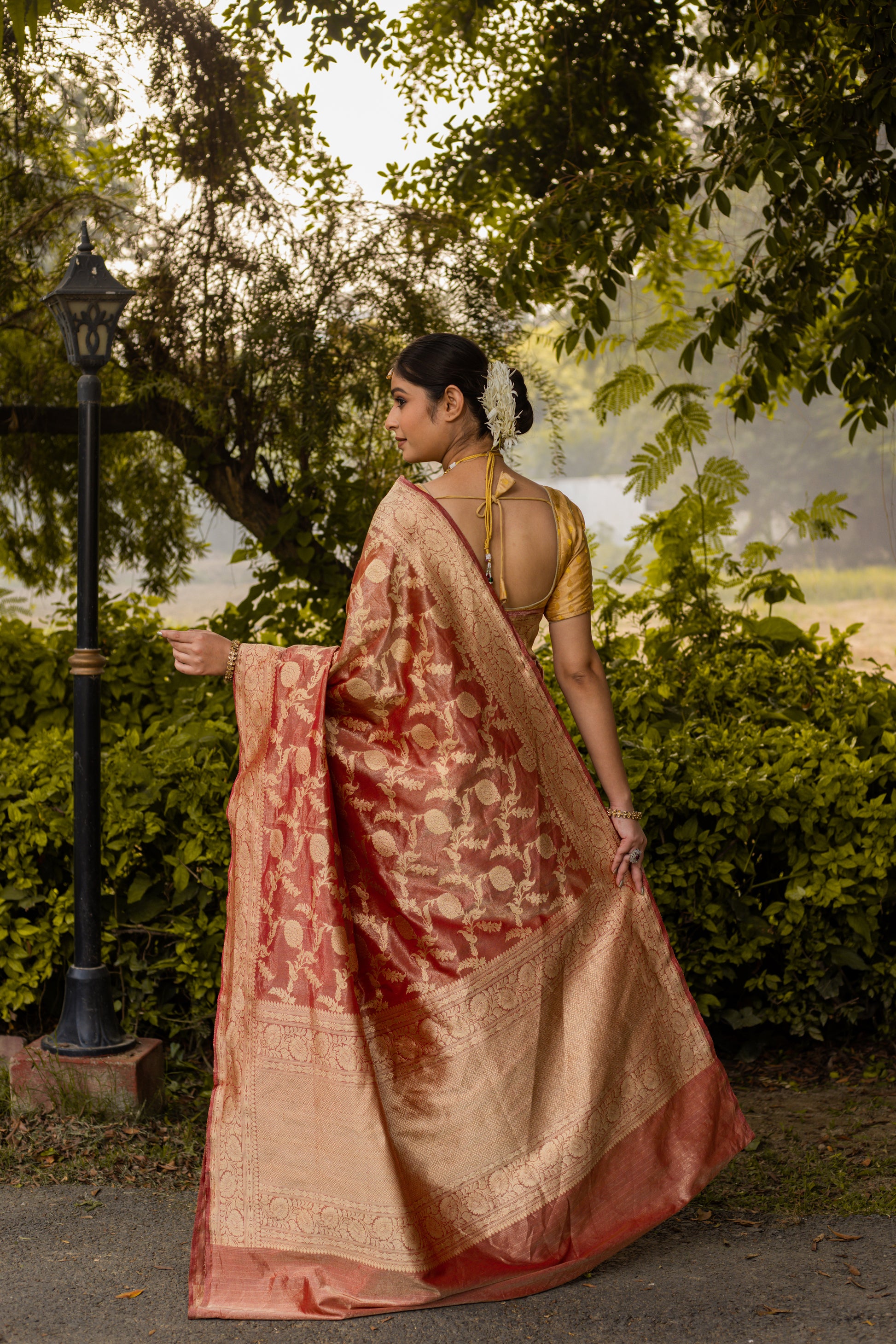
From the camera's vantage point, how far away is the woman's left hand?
2.53 meters

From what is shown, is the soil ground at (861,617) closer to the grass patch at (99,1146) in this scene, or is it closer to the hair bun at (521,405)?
the grass patch at (99,1146)

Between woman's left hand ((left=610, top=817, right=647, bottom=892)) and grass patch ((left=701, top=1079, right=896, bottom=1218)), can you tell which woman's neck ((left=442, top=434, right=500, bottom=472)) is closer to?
woman's left hand ((left=610, top=817, right=647, bottom=892))

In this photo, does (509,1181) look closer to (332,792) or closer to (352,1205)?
(352,1205)

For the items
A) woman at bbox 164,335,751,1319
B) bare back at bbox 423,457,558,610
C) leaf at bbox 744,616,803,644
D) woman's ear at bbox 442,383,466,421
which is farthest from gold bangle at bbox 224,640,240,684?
leaf at bbox 744,616,803,644

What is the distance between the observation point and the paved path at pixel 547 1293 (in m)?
2.23

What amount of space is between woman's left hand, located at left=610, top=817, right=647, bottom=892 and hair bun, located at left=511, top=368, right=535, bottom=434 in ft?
2.70

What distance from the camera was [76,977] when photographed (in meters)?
3.18

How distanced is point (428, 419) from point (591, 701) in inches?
25.6

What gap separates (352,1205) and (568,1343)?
17.7 inches

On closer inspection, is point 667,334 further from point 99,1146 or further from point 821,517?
point 99,1146

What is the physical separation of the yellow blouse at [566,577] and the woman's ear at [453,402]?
237mm

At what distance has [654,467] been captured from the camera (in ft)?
18.7

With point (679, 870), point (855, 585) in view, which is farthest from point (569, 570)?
point (855, 585)

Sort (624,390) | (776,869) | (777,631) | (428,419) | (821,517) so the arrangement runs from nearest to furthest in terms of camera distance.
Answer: (428,419) → (776,869) → (777,631) → (624,390) → (821,517)
